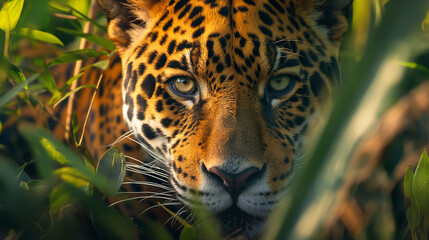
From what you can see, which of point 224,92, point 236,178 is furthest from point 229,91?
point 236,178

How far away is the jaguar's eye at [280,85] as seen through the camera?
1.38m

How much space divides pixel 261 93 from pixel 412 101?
0.41 meters

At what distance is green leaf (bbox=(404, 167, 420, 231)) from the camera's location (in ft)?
3.70

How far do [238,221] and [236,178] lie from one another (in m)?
0.15

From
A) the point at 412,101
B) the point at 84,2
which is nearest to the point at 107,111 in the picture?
the point at 84,2

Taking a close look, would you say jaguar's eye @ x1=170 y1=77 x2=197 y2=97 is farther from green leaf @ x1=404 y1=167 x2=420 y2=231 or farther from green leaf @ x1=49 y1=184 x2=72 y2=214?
green leaf @ x1=404 y1=167 x2=420 y2=231

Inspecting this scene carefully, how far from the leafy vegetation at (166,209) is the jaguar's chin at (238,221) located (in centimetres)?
8

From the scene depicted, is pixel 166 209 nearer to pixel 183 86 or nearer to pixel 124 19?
pixel 183 86

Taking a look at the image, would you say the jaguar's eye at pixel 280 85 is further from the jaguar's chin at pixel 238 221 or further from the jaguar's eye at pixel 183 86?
the jaguar's chin at pixel 238 221

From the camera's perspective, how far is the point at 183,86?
4.62 ft

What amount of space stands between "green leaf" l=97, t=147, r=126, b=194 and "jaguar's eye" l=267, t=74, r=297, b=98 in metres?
0.49

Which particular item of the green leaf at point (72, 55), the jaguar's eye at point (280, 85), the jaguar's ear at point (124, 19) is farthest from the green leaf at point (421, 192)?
the green leaf at point (72, 55)

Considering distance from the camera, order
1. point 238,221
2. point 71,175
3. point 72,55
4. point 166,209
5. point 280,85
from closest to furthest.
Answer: point 71,175 → point 166,209 → point 238,221 → point 280,85 → point 72,55

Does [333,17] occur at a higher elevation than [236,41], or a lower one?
higher
